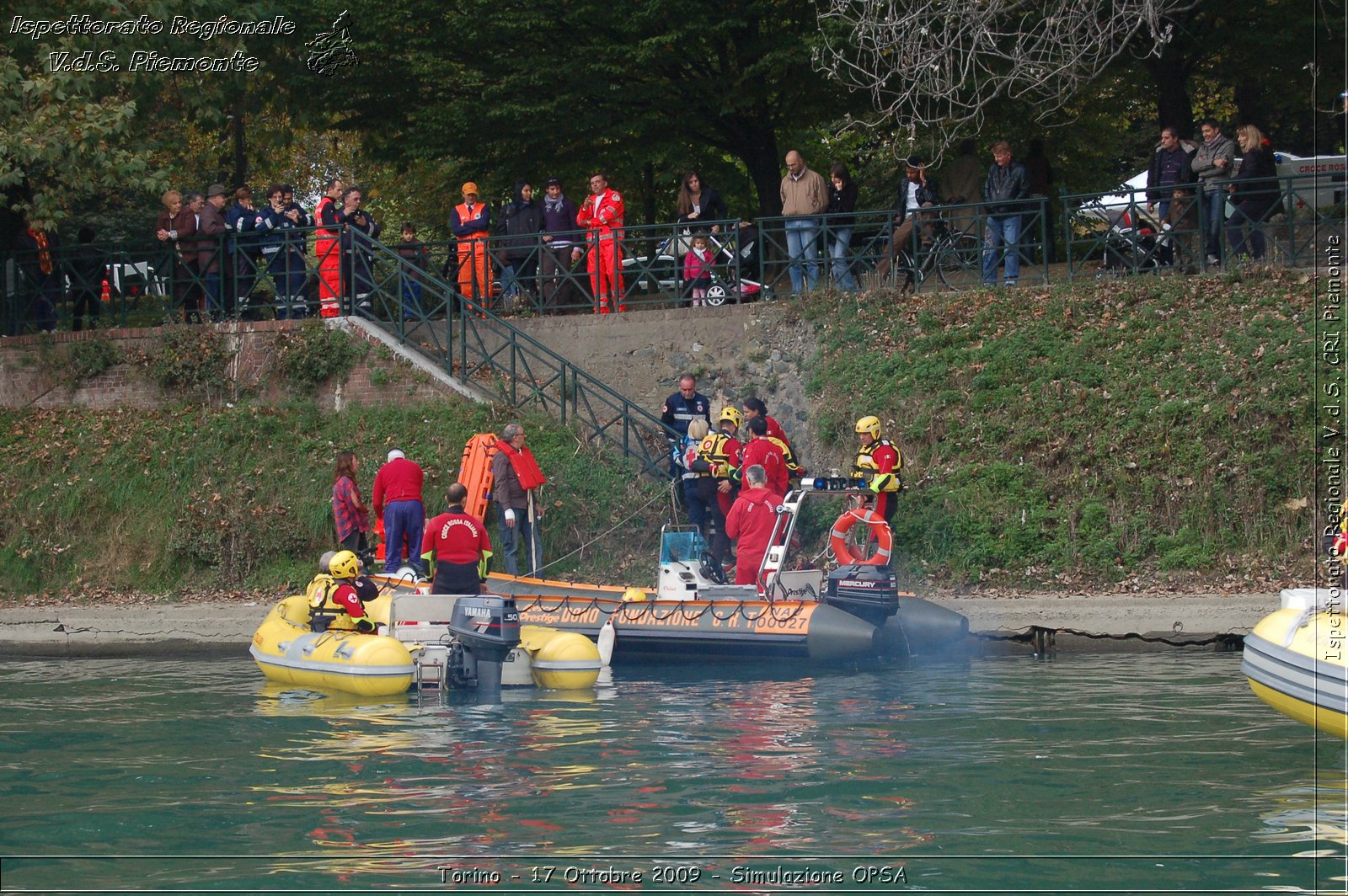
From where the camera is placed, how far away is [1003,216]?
19828mm

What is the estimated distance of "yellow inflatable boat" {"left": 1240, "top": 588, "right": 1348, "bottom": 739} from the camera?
8914 millimetres

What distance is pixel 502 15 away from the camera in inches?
880

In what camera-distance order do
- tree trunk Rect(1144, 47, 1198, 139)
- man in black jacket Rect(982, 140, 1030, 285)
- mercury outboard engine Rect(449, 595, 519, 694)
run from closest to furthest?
mercury outboard engine Rect(449, 595, 519, 694) < man in black jacket Rect(982, 140, 1030, 285) < tree trunk Rect(1144, 47, 1198, 139)

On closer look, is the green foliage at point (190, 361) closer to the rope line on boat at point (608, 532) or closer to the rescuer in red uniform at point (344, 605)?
the rope line on boat at point (608, 532)

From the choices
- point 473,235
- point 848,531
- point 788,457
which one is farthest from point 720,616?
point 473,235

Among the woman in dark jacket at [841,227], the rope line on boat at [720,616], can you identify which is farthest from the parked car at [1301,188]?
the rope line on boat at [720,616]

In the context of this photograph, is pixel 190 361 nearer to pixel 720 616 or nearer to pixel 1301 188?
pixel 720 616

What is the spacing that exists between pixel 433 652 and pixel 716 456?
500 centimetres

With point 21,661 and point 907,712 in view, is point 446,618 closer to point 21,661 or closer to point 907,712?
point 907,712

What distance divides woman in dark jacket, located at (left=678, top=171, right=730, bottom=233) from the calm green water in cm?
890

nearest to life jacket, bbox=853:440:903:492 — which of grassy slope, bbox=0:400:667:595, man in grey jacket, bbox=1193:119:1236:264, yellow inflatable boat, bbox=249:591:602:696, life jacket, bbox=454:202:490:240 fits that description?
grassy slope, bbox=0:400:667:595

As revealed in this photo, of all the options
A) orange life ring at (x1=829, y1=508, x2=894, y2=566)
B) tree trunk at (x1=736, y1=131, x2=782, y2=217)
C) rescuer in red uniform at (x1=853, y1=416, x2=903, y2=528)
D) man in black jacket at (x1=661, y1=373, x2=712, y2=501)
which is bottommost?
orange life ring at (x1=829, y1=508, x2=894, y2=566)

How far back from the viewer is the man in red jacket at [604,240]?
2053 cm

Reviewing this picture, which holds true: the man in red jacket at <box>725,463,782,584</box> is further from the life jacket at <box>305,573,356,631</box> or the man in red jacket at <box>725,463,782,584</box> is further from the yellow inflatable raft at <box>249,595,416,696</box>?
the life jacket at <box>305,573,356,631</box>
